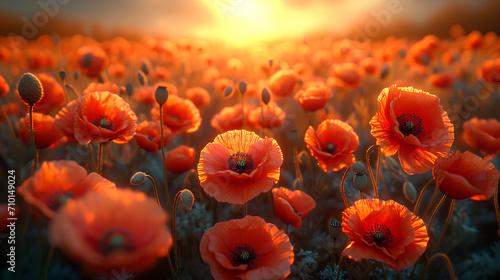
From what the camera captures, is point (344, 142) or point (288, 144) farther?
point (288, 144)

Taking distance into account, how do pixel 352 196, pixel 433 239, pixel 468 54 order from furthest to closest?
1. pixel 468 54
2. pixel 352 196
3. pixel 433 239

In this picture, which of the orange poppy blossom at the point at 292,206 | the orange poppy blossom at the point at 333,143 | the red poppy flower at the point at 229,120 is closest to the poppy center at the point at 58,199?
the orange poppy blossom at the point at 292,206

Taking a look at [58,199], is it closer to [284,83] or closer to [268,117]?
[268,117]

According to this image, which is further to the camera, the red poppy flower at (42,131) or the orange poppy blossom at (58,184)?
the red poppy flower at (42,131)

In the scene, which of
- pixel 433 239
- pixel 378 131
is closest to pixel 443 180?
pixel 378 131

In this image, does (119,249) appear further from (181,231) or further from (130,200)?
(181,231)

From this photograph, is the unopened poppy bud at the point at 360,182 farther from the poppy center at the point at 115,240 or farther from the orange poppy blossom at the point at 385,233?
the poppy center at the point at 115,240

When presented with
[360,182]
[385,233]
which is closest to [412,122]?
[360,182]
